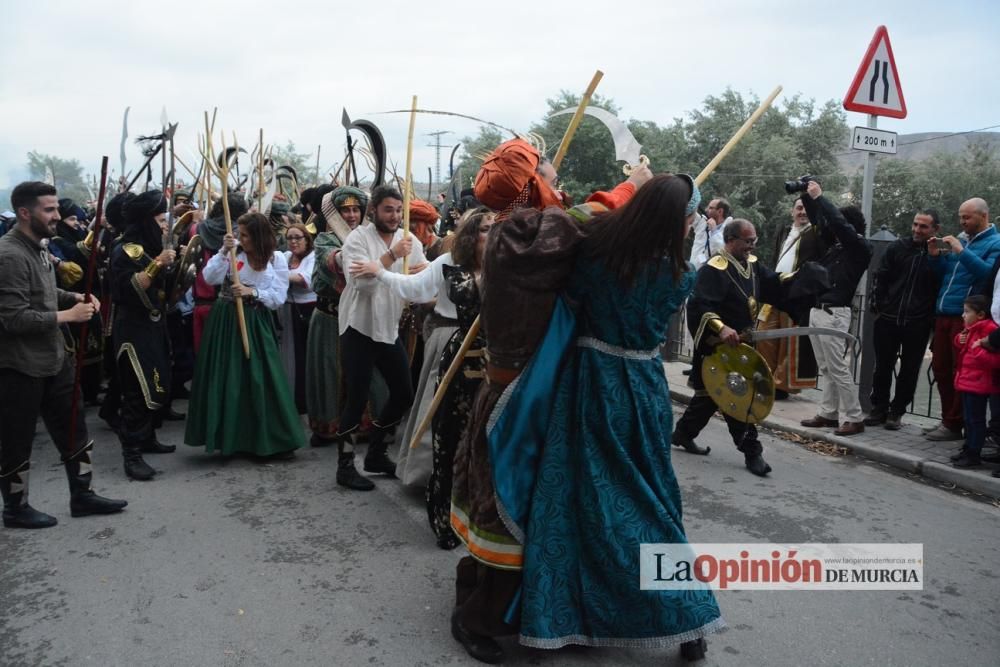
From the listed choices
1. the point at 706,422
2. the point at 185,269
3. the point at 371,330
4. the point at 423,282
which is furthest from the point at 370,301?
the point at 706,422

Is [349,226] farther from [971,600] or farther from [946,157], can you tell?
[946,157]

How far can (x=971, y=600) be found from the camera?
3484mm

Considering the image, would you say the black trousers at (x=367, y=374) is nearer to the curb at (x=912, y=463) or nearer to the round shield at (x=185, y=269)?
the round shield at (x=185, y=269)

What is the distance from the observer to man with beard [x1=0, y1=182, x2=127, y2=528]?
3861 millimetres

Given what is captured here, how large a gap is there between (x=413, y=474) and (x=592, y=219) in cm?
241

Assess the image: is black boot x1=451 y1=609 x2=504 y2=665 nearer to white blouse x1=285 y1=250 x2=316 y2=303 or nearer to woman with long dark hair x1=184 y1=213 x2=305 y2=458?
woman with long dark hair x1=184 y1=213 x2=305 y2=458

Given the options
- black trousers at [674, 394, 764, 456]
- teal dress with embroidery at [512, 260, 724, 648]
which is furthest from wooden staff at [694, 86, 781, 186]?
black trousers at [674, 394, 764, 456]

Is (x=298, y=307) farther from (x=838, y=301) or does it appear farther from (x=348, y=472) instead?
(x=838, y=301)

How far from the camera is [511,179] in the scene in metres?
3.01

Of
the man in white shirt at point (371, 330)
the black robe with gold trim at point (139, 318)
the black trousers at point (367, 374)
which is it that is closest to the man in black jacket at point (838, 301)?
the man in white shirt at point (371, 330)

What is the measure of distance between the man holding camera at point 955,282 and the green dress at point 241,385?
16.6 feet

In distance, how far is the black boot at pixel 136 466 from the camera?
4988 millimetres

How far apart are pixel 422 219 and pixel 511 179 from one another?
108 inches

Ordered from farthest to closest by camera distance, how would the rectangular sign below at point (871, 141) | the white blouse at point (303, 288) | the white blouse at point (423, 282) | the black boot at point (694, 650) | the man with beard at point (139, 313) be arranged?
the rectangular sign below at point (871, 141), the white blouse at point (303, 288), the man with beard at point (139, 313), the white blouse at point (423, 282), the black boot at point (694, 650)
